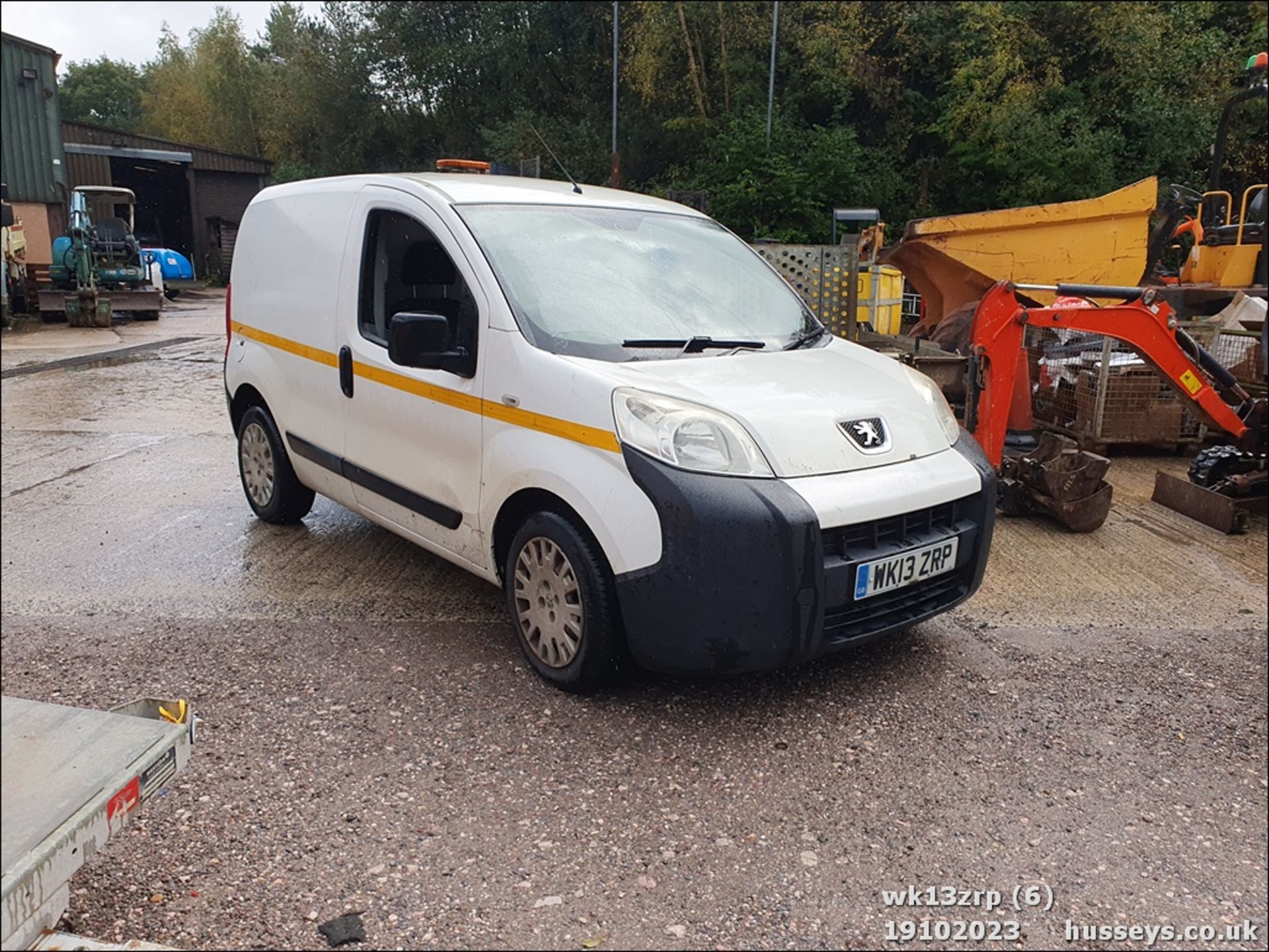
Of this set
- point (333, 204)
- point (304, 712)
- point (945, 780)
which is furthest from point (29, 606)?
point (945, 780)

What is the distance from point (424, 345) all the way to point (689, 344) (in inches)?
38.4

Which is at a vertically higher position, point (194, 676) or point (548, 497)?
point (548, 497)

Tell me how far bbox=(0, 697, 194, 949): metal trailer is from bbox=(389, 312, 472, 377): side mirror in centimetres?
156

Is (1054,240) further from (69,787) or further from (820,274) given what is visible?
(69,787)

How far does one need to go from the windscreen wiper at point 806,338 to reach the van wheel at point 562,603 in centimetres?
126

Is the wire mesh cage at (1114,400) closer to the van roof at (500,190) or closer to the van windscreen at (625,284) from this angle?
the van windscreen at (625,284)

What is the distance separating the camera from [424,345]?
3.52 m

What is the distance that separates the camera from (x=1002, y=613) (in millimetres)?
4293

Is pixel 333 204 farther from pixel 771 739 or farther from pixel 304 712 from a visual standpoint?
pixel 771 739

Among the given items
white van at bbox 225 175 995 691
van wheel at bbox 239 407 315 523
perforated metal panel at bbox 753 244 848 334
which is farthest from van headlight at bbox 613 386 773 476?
perforated metal panel at bbox 753 244 848 334

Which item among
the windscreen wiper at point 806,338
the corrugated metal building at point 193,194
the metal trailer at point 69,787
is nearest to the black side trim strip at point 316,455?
the windscreen wiper at point 806,338

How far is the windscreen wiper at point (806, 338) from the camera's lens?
3917 mm

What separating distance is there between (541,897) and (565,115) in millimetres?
29412

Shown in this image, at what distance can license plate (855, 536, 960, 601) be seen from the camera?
3.11 m
